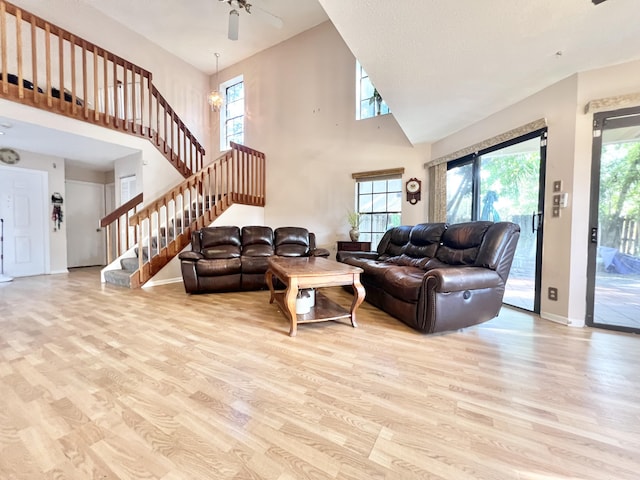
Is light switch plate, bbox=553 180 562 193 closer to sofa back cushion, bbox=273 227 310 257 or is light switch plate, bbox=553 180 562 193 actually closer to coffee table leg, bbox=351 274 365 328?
coffee table leg, bbox=351 274 365 328

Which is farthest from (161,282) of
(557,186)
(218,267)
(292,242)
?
(557,186)

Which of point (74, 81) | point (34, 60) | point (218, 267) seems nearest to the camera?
point (34, 60)

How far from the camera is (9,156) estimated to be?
475 centimetres

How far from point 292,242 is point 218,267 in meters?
1.32

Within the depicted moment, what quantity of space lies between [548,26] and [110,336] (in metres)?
4.21

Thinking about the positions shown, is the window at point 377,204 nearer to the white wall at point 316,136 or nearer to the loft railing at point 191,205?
the white wall at point 316,136

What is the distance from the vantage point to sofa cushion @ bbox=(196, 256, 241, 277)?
3721 mm

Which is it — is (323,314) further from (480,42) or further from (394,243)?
(480,42)

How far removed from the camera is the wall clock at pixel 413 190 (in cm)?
465

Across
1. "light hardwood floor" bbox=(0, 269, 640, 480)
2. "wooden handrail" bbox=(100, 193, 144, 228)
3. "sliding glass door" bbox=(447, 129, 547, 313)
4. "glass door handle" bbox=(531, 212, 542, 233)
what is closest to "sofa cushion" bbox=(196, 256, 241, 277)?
"light hardwood floor" bbox=(0, 269, 640, 480)

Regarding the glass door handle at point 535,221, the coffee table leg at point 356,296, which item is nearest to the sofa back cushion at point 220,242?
the coffee table leg at point 356,296

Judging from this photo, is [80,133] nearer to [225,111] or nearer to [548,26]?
[225,111]

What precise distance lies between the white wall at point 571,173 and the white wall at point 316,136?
77.8 inches

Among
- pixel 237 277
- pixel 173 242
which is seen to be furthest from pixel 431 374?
pixel 173 242
